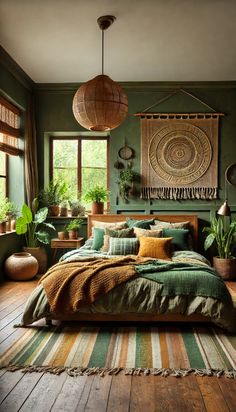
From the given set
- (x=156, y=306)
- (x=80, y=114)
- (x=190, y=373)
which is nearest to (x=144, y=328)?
(x=156, y=306)

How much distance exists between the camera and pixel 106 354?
9.99 feet

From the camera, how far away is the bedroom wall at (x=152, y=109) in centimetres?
632

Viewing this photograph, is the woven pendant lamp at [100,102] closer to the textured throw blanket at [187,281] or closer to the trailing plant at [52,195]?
the textured throw blanket at [187,281]

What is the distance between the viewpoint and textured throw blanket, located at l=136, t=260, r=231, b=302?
359 cm

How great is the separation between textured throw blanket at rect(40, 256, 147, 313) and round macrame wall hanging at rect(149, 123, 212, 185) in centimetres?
289

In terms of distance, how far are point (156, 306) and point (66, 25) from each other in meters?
3.18

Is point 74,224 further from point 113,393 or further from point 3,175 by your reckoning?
point 113,393

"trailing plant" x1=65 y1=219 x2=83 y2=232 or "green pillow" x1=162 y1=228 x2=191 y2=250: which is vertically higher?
"trailing plant" x1=65 y1=219 x2=83 y2=232

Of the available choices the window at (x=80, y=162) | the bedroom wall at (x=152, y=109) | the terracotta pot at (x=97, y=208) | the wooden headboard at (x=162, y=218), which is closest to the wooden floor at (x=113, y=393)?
the wooden headboard at (x=162, y=218)

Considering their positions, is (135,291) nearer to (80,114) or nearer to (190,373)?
(190,373)

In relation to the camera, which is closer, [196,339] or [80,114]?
[196,339]

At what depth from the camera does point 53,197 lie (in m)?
6.55

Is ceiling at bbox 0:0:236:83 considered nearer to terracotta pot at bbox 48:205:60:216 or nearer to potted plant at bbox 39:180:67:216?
potted plant at bbox 39:180:67:216

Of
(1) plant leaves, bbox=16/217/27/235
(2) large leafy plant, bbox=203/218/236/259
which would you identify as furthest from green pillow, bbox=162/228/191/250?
(1) plant leaves, bbox=16/217/27/235
